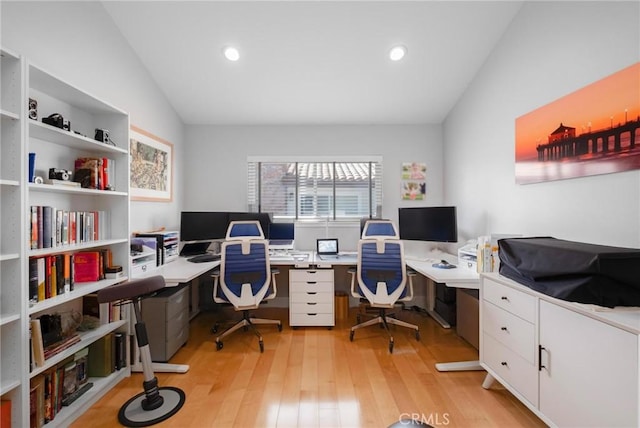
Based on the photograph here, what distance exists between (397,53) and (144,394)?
11.0ft

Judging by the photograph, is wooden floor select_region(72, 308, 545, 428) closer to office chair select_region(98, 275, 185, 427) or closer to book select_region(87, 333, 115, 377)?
office chair select_region(98, 275, 185, 427)

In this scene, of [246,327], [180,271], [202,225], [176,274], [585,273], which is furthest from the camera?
[202,225]

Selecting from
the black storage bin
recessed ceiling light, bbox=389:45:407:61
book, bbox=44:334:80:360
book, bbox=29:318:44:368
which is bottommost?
book, bbox=44:334:80:360

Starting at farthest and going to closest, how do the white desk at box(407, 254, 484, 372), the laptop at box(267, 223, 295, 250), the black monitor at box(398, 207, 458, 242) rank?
the laptop at box(267, 223, 295, 250)
the black monitor at box(398, 207, 458, 242)
the white desk at box(407, 254, 484, 372)

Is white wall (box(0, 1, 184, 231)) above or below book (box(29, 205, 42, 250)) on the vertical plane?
above

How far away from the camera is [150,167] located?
8.93 feet

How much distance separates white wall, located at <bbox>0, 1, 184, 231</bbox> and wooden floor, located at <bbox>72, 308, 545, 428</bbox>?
58.3 inches

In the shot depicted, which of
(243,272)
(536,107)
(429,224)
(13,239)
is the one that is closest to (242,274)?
(243,272)

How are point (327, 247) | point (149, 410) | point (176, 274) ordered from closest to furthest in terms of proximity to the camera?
1. point (149, 410)
2. point (176, 274)
3. point (327, 247)

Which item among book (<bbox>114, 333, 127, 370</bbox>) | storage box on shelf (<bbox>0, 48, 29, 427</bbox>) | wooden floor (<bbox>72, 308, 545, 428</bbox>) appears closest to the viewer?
storage box on shelf (<bbox>0, 48, 29, 427</bbox>)

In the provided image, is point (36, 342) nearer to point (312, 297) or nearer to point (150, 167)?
point (150, 167)

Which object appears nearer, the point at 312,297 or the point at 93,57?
the point at 93,57

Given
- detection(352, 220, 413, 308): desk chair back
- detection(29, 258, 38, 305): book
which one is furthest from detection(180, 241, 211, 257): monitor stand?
detection(352, 220, 413, 308): desk chair back

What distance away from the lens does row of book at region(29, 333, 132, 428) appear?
1427mm
